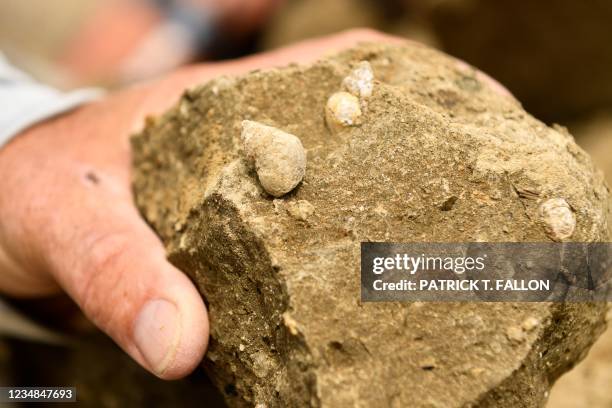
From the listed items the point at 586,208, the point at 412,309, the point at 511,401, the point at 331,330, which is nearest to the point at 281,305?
the point at 331,330

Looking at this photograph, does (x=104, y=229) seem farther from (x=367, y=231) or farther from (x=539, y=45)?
(x=539, y=45)

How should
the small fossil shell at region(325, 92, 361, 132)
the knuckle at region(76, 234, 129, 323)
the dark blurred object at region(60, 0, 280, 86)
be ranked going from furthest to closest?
the dark blurred object at region(60, 0, 280, 86)
the knuckle at region(76, 234, 129, 323)
the small fossil shell at region(325, 92, 361, 132)

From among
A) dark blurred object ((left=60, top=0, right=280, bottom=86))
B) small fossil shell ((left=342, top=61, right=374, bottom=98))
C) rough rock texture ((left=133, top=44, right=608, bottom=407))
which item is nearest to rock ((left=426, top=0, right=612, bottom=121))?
dark blurred object ((left=60, top=0, right=280, bottom=86))

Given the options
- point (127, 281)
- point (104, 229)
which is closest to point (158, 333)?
point (127, 281)

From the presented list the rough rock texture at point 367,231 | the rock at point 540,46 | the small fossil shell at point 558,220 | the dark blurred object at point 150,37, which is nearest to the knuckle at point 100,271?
the rough rock texture at point 367,231

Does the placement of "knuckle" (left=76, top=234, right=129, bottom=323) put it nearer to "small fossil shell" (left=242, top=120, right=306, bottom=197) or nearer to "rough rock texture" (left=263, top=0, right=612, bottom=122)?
"small fossil shell" (left=242, top=120, right=306, bottom=197)

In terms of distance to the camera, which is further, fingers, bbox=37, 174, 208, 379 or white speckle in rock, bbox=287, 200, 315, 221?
fingers, bbox=37, 174, 208, 379

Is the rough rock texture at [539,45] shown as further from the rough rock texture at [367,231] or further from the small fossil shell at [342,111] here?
the small fossil shell at [342,111]
